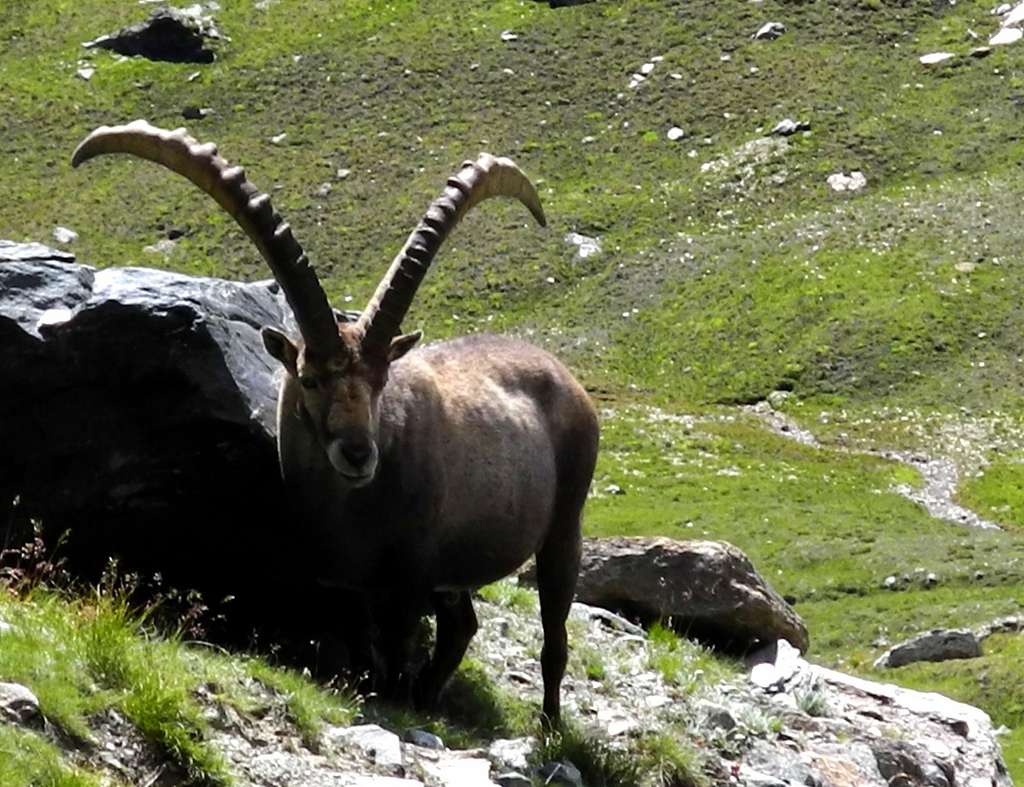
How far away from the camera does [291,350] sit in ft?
42.5

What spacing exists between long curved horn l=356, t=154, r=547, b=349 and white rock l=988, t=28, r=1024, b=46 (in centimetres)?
10038

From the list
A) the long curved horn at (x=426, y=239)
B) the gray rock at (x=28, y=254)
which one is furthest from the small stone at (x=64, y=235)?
the long curved horn at (x=426, y=239)

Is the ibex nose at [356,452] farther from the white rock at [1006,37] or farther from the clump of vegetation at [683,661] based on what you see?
the white rock at [1006,37]

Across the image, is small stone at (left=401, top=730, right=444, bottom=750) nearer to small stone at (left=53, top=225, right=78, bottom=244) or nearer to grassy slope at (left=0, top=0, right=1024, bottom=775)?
grassy slope at (left=0, top=0, right=1024, bottom=775)

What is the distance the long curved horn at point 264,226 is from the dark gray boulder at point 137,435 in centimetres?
105

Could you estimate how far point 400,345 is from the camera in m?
13.2

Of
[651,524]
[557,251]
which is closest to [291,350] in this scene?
[651,524]

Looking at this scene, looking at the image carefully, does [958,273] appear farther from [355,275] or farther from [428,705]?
[428,705]

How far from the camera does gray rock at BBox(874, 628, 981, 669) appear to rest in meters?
39.9

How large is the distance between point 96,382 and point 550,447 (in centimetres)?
362

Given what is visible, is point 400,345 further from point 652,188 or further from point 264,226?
point 652,188

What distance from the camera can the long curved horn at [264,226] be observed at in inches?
502

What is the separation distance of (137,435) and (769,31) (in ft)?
344

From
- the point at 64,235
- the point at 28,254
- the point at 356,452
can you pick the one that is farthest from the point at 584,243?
the point at 356,452
